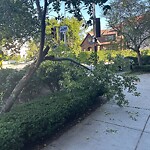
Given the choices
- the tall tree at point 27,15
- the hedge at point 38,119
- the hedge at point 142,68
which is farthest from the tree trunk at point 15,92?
the hedge at point 142,68

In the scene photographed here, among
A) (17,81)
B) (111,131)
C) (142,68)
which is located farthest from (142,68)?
(111,131)

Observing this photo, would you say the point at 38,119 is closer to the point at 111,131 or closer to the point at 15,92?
the point at 15,92

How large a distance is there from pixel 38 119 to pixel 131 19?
35.6 ft

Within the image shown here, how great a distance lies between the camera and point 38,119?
304 cm

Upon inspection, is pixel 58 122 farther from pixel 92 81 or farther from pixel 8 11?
pixel 8 11

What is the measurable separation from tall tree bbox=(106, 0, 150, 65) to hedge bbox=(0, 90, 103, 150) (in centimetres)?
933

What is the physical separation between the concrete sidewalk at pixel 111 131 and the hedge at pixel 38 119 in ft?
0.91

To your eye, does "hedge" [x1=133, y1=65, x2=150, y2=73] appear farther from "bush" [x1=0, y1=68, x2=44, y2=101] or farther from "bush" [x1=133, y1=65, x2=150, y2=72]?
"bush" [x1=0, y1=68, x2=44, y2=101]

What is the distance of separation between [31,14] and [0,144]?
2.39 meters

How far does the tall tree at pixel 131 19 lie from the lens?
38.8 feet

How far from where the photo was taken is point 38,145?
3.18 m

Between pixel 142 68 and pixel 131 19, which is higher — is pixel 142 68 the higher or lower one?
the lower one

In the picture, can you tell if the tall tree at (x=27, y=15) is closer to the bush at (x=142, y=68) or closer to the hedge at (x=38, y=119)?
the hedge at (x=38, y=119)

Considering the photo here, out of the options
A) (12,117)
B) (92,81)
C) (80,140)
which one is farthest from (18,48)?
(80,140)
